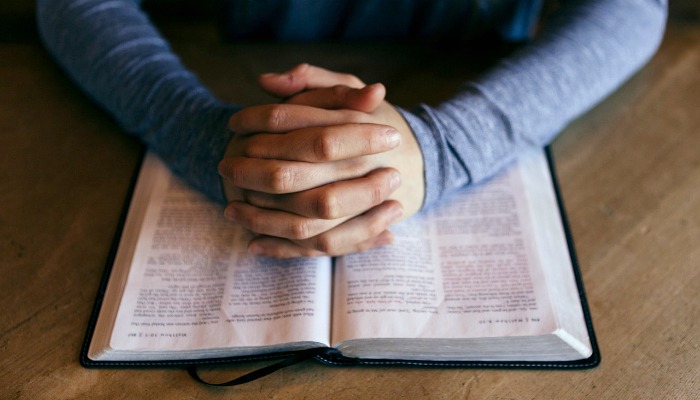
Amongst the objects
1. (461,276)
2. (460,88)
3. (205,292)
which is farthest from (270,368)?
(460,88)

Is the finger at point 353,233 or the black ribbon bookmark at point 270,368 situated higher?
the finger at point 353,233

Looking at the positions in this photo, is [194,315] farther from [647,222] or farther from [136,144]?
[647,222]

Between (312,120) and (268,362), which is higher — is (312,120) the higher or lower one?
the higher one

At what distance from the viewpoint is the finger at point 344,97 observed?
0.63 meters

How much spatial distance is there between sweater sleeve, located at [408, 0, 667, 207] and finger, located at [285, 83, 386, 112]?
0.06 meters

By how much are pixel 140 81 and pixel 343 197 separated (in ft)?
1.15

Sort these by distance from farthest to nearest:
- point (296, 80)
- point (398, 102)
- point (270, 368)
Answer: point (398, 102) → point (296, 80) → point (270, 368)

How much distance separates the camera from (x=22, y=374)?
1.87ft

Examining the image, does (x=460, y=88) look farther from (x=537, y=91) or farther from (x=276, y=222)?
(x=276, y=222)

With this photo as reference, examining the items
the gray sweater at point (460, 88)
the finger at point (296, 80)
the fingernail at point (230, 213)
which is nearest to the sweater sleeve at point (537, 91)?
the gray sweater at point (460, 88)

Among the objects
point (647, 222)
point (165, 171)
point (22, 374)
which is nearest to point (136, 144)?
point (165, 171)

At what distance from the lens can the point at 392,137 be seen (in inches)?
24.1

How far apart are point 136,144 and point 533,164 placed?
0.52m

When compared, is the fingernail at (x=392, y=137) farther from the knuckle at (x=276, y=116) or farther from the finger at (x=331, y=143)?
the knuckle at (x=276, y=116)
